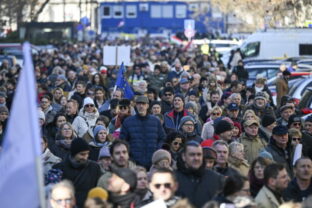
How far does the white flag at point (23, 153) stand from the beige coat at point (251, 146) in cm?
671

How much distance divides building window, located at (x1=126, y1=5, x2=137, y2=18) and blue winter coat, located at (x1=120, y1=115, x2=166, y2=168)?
115 m

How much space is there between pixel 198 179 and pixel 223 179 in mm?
227

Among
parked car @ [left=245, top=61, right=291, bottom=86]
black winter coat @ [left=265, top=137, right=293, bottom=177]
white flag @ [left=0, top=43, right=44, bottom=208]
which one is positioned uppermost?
white flag @ [left=0, top=43, right=44, bottom=208]

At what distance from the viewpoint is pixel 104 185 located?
10789mm

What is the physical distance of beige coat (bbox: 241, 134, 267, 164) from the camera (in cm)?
1423

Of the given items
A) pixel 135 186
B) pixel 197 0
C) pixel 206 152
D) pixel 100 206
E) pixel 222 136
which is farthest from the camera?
pixel 197 0

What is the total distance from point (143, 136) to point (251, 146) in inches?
49.6

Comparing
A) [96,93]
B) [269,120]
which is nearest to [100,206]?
[269,120]

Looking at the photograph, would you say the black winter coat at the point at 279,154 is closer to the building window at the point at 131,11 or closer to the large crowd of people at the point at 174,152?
the large crowd of people at the point at 174,152

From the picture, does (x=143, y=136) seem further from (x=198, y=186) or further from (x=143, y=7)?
(x=143, y=7)

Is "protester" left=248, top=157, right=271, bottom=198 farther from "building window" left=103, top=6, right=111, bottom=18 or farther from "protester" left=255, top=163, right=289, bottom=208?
"building window" left=103, top=6, right=111, bottom=18

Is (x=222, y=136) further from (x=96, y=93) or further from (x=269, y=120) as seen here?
Result: (x=96, y=93)

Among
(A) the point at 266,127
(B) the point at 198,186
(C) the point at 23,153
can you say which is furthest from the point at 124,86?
(C) the point at 23,153

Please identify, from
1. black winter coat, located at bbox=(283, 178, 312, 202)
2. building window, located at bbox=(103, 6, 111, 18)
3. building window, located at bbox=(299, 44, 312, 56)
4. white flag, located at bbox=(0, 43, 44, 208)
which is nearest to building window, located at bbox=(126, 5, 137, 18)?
building window, located at bbox=(103, 6, 111, 18)
